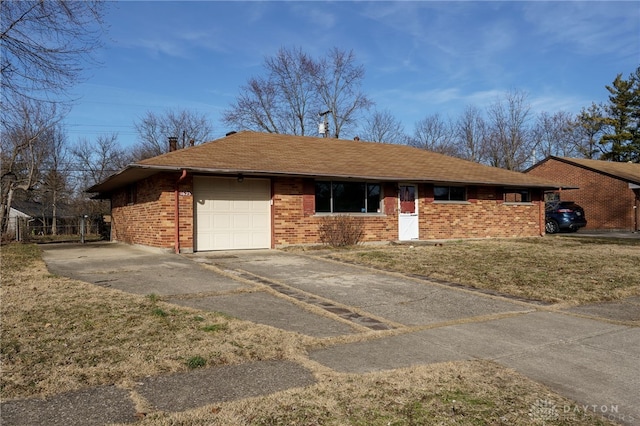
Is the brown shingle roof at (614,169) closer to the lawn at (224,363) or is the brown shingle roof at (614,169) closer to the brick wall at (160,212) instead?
the brick wall at (160,212)

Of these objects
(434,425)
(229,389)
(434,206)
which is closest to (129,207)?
(434,206)

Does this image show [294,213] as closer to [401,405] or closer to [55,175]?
[401,405]

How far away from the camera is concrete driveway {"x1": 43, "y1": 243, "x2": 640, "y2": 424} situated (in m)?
4.14

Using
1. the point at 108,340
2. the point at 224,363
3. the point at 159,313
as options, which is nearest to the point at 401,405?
the point at 224,363

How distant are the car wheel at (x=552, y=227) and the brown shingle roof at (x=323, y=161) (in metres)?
5.44

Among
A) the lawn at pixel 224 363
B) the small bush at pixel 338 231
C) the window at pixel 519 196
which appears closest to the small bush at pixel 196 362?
the lawn at pixel 224 363

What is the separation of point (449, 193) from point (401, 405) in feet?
51.7

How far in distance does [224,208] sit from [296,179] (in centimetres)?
246

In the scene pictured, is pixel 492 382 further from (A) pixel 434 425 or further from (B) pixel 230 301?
(B) pixel 230 301

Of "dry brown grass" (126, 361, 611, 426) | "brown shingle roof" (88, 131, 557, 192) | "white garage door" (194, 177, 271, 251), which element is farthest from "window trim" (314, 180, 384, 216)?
"dry brown grass" (126, 361, 611, 426)

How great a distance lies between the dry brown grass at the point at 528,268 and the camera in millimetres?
7922

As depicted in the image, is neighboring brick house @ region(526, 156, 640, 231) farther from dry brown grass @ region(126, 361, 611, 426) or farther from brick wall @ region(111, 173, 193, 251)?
dry brown grass @ region(126, 361, 611, 426)

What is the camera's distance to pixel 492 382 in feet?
12.4

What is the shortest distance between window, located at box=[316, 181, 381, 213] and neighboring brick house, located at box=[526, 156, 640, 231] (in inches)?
726
